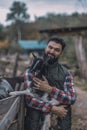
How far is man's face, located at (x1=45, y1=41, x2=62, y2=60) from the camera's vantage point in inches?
168

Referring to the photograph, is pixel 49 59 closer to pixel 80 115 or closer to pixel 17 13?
pixel 80 115

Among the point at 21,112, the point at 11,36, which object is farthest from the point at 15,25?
the point at 21,112

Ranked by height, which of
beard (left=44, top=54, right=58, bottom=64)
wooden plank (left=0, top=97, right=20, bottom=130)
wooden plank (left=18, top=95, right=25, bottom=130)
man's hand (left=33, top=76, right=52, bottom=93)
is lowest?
wooden plank (left=18, top=95, right=25, bottom=130)

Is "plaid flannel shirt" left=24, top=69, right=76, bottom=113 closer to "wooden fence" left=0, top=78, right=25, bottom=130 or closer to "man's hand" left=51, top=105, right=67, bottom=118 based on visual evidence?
"man's hand" left=51, top=105, right=67, bottom=118

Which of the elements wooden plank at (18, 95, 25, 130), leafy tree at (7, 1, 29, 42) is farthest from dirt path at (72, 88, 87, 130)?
leafy tree at (7, 1, 29, 42)

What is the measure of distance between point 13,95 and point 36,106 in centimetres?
32

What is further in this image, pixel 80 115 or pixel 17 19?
pixel 17 19

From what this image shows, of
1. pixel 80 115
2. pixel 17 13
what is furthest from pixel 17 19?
pixel 80 115

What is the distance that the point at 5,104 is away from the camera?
402 cm

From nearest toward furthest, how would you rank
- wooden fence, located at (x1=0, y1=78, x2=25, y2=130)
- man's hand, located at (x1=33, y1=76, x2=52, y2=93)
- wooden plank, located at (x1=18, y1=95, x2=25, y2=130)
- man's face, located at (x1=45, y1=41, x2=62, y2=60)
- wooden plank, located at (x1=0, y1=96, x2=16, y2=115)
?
wooden fence, located at (x1=0, y1=78, x2=25, y2=130), wooden plank, located at (x1=0, y1=96, x2=16, y2=115), man's hand, located at (x1=33, y1=76, x2=52, y2=93), man's face, located at (x1=45, y1=41, x2=62, y2=60), wooden plank, located at (x1=18, y1=95, x2=25, y2=130)

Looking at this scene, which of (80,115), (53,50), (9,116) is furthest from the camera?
(80,115)

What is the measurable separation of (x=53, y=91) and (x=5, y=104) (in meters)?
0.57

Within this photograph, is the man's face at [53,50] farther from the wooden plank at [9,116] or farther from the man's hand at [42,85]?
the wooden plank at [9,116]

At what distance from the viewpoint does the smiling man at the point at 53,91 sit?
13.6 feet
